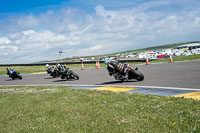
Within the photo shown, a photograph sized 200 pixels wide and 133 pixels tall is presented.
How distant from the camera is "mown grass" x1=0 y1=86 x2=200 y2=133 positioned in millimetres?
5284

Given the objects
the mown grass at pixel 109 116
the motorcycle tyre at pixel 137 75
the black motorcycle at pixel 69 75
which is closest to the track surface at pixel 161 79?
the motorcycle tyre at pixel 137 75

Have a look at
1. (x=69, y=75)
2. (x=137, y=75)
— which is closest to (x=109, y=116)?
(x=137, y=75)

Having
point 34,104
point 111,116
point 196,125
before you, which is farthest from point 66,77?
point 196,125

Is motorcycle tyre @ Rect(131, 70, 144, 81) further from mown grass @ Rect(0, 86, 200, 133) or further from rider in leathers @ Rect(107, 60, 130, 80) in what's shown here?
mown grass @ Rect(0, 86, 200, 133)

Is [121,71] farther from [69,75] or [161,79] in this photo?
[69,75]

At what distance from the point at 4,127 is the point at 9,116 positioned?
1124mm

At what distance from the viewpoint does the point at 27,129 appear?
5883 millimetres

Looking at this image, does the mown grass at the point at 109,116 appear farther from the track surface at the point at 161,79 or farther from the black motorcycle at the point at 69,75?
the black motorcycle at the point at 69,75

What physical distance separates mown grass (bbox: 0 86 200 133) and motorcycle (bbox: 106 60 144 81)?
524cm

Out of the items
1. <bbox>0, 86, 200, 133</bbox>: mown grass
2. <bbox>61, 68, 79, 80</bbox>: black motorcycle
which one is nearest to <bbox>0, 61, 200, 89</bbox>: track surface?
<bbox>61, 68, 79, 80</bbox>: black motorcycle

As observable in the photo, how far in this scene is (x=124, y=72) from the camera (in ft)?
45.4

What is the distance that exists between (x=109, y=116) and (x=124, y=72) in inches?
303

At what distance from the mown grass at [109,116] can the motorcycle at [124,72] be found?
524cm

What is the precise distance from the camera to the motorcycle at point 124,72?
45.2ft
